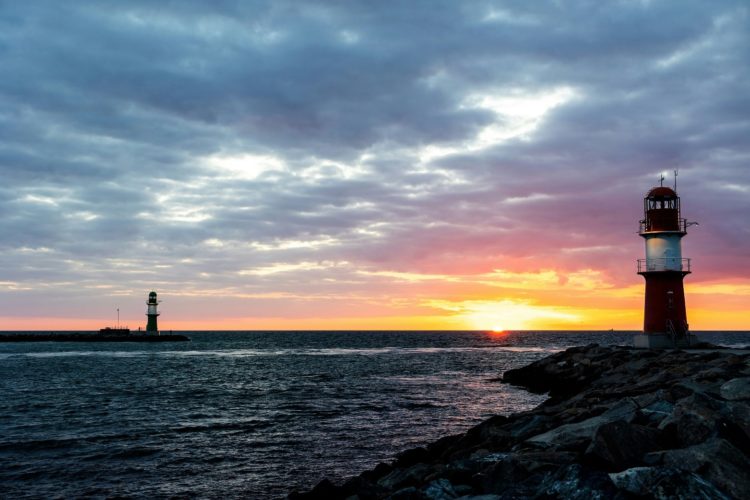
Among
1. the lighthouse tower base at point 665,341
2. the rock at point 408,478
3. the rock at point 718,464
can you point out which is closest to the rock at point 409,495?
the rock at point 408,478

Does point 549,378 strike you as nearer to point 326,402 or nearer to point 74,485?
point 326,402

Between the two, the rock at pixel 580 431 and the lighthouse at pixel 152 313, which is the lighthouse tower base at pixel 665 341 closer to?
the rock at pixel 580 431

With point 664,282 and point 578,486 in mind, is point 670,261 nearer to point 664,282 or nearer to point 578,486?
point 664,282

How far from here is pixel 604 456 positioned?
31.7ft

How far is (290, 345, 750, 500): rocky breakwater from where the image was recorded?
780cm

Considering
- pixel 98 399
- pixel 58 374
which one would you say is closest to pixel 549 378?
pixel 98 399

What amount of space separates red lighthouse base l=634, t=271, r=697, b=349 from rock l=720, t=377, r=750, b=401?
24.6 metres

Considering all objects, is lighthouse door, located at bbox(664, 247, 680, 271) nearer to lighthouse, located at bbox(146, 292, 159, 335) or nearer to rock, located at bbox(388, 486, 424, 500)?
rock, located at bbox(388, 486, 424, 500)

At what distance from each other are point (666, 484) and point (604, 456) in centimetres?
216

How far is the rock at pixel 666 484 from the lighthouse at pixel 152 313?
128m

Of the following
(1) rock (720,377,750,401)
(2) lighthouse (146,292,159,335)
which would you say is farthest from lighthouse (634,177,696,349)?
(2) lighthouse (146,292,159,335)

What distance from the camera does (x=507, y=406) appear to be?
32.3m

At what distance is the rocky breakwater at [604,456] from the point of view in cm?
780

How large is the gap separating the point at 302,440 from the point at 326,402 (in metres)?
11.0
